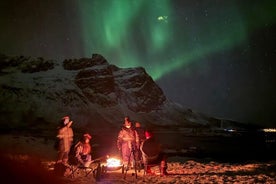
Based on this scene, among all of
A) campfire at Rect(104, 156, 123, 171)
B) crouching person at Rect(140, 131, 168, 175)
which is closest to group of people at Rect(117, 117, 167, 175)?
crouching person at Rect(140, 131, 168, 175)

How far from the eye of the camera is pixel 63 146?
41.2 ft

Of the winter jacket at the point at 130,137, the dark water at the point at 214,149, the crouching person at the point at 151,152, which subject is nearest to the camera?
the crouching person at the point at 151,152

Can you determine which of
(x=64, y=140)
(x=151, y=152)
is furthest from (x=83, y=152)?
(x=151, y=152)

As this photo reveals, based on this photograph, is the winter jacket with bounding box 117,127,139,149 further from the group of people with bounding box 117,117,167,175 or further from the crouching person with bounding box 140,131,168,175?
the crouching person with bounding box 140,131,168,175

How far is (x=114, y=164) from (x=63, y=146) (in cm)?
234

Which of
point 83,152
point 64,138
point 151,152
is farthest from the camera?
point 83,152

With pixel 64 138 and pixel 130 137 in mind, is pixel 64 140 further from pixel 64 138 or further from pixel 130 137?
pixel 130 137

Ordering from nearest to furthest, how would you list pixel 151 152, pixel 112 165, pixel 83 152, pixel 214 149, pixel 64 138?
pixel 151 152 → pixel 64 138 → pixel 112 165 → pixel 83 152 → pixel 214 149

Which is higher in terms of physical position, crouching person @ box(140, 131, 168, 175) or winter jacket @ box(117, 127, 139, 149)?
winter jacket @ box(117, 127, 139, 149)

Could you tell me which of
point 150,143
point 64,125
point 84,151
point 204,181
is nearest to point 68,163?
point 84,151

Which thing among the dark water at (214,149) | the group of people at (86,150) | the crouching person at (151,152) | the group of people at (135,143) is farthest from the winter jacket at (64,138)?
the dark water at (214,149)

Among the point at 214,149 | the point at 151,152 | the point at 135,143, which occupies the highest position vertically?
the point at 135,143

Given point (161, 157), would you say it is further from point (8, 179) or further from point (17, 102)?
point (17, 102)

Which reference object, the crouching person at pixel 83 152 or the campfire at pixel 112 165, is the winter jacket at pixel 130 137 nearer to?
the campfire at pixel 112 165
